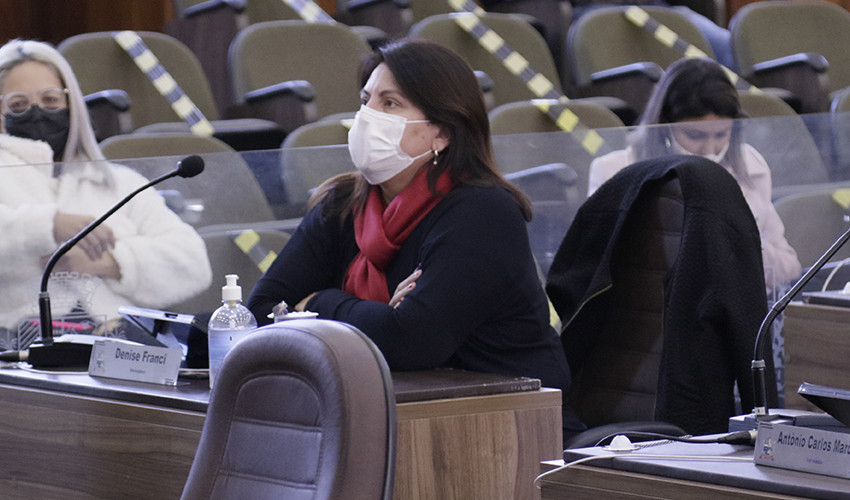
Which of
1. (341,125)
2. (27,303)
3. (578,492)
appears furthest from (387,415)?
(341,125)

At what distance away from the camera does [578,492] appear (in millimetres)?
1282

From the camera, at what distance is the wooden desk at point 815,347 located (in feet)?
8.20

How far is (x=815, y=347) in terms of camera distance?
2562 millimetres

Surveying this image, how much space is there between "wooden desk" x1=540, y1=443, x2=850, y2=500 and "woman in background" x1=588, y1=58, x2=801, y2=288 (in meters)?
1.82

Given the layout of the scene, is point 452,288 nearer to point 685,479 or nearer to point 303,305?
point 303,305

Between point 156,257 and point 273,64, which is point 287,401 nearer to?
point 156,257

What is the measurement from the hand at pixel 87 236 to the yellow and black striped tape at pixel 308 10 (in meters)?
2.18

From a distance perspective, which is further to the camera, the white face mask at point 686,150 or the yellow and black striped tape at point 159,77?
the yellow and black striped tape at point 159,77

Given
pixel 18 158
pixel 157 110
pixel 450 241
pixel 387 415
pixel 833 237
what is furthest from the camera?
pixel 157 110

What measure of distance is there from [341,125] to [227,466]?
2309mm

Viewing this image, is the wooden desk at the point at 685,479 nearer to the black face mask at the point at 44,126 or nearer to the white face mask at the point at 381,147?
the white face mask at the point at 381,147

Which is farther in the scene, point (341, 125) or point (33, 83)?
point (341, 125)

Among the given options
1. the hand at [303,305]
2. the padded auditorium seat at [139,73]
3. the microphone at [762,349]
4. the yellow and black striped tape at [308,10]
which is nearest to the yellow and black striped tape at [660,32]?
the yellow and black striped tape at [308,10]

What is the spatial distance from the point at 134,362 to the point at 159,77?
2390 millimetres
